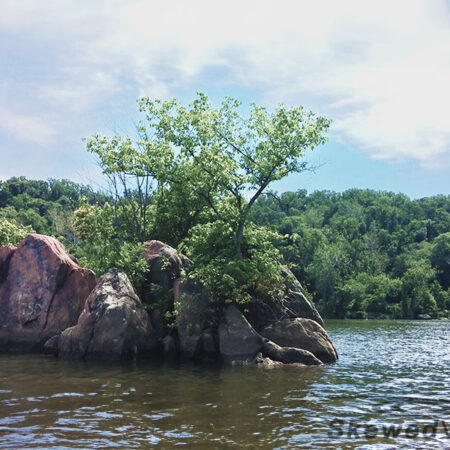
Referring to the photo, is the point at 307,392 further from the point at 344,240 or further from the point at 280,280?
the point at 344,240

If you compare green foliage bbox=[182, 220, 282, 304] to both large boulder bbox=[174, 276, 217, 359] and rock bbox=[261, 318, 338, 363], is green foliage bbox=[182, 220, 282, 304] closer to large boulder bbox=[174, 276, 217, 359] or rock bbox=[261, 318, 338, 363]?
large boulder bbox=[174, 276, 217, 359]

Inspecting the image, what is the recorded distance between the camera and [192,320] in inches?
1133

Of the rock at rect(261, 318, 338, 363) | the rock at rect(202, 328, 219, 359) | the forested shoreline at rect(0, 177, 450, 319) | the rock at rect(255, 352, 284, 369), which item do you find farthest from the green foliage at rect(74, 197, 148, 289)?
the forested shoreline at rect(0, 177, 450, 319)

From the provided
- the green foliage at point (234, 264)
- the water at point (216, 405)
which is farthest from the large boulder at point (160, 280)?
the water at point (216, 405)

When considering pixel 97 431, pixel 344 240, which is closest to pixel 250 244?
pixel 97 431

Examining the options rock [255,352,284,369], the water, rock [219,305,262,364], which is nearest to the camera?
the water

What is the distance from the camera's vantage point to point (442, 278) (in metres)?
138

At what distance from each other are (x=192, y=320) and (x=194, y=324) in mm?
242

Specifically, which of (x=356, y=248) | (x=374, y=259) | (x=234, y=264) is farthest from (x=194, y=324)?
(x=356, y=248)

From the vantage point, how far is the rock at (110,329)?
2770 centimetres

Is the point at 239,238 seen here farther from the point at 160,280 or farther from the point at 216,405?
the point at 216,405

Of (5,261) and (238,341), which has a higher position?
(5,261)

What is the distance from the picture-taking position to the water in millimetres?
13289

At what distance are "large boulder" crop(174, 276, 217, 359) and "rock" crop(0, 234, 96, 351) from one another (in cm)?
679
